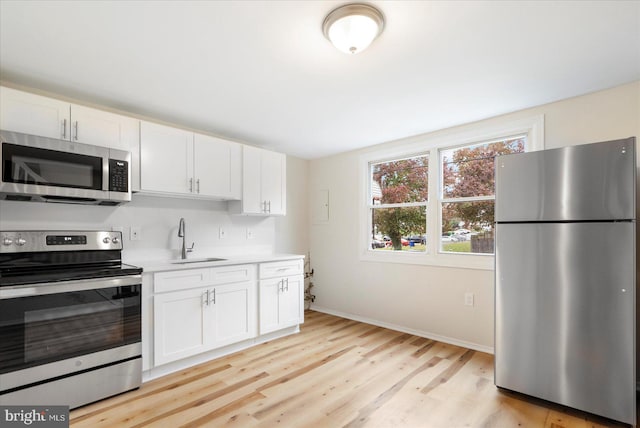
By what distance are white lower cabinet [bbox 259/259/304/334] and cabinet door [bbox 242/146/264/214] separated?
67cm

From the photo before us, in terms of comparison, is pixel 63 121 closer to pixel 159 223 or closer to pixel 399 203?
pixel 159 223

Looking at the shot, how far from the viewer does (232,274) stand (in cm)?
306

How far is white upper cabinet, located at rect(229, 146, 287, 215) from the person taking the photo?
11.6ft

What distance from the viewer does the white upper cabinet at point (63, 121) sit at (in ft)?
7.10

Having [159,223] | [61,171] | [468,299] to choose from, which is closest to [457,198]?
[468,299]

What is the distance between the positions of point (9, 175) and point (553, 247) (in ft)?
11.8

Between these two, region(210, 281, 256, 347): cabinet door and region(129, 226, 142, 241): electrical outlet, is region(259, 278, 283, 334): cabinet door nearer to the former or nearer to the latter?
region(210, 281, 256, 347): cabinet door

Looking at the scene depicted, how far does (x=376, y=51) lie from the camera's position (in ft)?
6.57

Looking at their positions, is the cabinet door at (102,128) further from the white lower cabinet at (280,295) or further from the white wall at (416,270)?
the white wall at (416,270)

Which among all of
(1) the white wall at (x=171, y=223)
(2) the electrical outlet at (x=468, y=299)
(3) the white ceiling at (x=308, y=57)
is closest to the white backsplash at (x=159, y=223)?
(1) the white wall at (x=171, y=223)

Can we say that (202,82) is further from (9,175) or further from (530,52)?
(530,52)

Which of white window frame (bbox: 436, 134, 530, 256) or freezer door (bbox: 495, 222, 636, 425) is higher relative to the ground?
white window frame (bbox: 436, 134, 530, 256)

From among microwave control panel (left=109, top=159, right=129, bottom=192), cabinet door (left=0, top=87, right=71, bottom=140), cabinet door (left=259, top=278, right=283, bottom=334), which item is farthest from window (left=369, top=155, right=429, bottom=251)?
cabinet door (left=0, top=87, right=71, bottom=140)

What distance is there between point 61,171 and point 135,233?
0.84 m
